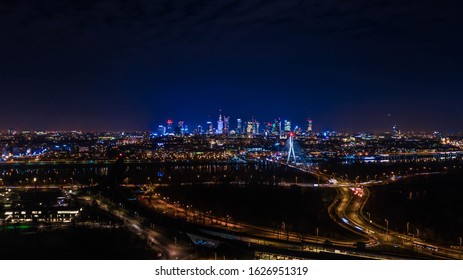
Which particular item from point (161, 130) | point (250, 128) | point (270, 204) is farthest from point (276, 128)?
point (270, 204)

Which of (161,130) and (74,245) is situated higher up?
(161,130)

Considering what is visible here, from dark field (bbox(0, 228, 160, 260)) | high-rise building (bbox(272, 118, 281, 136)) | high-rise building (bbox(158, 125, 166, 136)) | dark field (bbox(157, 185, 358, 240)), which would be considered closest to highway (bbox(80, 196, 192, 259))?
dark field (bbox(0, 228, 160, 260))

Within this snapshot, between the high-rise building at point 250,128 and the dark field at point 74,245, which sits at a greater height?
the high-rise building at point 250,128

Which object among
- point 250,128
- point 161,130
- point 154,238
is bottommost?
point 154,238

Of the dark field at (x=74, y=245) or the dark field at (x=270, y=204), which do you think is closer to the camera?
the dark field at (x=74, y=245)

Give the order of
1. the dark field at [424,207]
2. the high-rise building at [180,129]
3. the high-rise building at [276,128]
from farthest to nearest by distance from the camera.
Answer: the high-rise building at [180,129] → the high-rise building at [276,128] → the dark field at [424,207]

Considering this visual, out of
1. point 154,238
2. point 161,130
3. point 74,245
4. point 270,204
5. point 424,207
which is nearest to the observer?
point 74,245

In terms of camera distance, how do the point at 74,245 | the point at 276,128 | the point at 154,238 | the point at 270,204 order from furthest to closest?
the point at 276,128 → the point at 270,204 → the point at 154,238 → the point at 74,245

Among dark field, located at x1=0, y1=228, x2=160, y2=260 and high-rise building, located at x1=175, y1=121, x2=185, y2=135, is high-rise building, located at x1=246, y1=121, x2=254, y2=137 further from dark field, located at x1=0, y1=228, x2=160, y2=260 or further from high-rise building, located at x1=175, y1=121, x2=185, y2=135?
dark field, located at x1=0, y1=228, x2=160, y2=260

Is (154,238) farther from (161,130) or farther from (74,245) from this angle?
(161,130)

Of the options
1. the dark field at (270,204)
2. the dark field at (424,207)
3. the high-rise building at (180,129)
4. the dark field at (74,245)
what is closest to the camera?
the dark field at (74,245)

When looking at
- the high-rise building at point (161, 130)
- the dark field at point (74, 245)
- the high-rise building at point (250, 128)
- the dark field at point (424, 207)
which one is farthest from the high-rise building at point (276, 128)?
the dark field at point (74, 245)

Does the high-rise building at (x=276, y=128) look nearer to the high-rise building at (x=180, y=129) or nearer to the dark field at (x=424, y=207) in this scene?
the high-rise building at (x=180, y=129)
